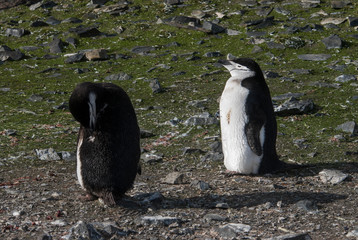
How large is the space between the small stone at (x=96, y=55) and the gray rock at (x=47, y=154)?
533cm

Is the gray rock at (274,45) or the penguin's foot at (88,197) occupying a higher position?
the penguin's foot at (88,197)

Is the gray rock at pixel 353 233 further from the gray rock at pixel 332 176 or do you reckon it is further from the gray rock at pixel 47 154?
the gray rock at pixel 47 154

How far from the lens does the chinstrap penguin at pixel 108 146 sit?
17.6 feet

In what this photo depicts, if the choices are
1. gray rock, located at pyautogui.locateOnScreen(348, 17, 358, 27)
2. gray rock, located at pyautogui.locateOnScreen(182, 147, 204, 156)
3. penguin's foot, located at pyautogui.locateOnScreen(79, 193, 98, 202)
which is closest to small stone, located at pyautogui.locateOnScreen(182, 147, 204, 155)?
gray rock, located at pyautogui.locateOnScreen(182, 147, 204, 156)

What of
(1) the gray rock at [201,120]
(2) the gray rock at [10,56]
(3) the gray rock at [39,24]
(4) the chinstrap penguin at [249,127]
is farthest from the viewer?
(3) the gray rock at [39,24]

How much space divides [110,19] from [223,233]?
11526 millimetres

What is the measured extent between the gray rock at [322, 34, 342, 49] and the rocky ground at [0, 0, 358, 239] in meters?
0.04

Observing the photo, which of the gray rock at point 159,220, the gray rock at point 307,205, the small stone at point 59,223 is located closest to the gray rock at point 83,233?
the small stone at point 59,223

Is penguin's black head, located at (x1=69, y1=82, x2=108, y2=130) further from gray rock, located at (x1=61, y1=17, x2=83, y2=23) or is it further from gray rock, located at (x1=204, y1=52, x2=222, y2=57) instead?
gray rock, located at (x1=61, y1=17, x2=83, y2=23)

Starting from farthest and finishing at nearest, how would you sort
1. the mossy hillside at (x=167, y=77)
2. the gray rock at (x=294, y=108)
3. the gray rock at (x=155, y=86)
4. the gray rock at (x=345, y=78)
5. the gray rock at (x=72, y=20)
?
the gray rock at (x=72, y=20) → the gray rock at (x=155, y=86) → the gray rock at (x=345, y=78) → the gray rock at (x=294, y=108) → the mossy hillside at (x=167, y=77)

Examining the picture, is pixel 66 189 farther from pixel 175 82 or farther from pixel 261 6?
pixel 261 6

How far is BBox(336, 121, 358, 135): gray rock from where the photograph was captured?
7.95m

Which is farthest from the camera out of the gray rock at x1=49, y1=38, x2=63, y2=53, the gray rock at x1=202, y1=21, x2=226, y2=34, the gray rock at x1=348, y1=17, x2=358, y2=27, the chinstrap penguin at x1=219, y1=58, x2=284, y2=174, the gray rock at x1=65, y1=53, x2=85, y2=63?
the gray rock at x1=202, y1=21, x2=226, y2=34

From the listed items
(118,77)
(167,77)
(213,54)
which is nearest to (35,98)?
(118,77)
